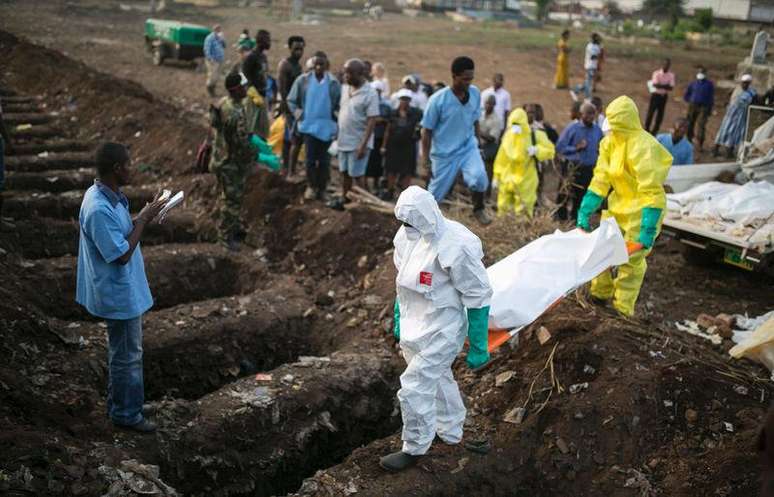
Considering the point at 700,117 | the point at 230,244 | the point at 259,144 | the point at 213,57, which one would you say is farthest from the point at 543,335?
the point at 700,117

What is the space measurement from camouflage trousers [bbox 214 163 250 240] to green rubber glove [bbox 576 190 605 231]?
3490 mm

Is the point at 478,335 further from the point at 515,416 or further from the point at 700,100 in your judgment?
the point at 700,100

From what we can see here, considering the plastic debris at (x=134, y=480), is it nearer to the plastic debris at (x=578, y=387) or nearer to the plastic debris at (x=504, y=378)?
the plastic debris at (x=504, y=378)

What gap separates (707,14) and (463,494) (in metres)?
35.7

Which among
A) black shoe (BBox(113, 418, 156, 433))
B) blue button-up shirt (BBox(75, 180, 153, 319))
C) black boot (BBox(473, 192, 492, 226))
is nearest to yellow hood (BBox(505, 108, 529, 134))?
black boot (BBox(473, 192, 492, 226))

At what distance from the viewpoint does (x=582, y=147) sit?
8.43m

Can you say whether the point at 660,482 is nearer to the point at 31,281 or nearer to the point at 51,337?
the point at 51,337

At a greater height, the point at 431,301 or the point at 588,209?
the point at 588,209

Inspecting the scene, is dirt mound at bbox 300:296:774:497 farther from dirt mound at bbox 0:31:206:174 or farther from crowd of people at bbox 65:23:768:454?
dirt mound at bbox 0:31:206:174

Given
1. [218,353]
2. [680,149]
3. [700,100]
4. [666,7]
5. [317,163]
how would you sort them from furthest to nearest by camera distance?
1. [666,7]
2. [700,100]
3. [680,149]
4. [317,163]
5. [218,353]

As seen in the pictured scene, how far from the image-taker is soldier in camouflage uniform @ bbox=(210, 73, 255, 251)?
23.1 ft

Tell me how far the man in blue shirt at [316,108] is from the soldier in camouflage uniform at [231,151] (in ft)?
3.75

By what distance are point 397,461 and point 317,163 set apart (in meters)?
5.05

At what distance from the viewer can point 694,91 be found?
579 inches
